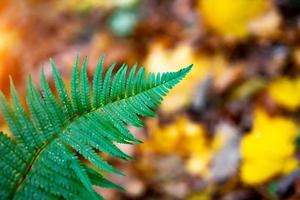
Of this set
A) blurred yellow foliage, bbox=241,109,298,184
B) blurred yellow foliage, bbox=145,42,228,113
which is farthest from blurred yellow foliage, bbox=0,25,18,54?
blurred yellow foliage, bbox=241,109,298,184

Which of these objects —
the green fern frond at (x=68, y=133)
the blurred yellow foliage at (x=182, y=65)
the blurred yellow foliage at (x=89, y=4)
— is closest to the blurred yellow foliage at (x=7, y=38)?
the blurred yellow foliage at (x=89, y=4)

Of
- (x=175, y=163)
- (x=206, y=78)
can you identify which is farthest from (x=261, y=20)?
(x=175, y=163)

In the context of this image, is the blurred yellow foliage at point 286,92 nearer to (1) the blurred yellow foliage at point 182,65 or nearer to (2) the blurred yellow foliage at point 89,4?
(1) the blurred yellow foliage at point 182,65

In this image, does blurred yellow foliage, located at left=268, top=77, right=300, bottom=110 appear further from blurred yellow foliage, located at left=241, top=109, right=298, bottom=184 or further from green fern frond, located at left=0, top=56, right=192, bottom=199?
green fern frond, located at left=0, top=56, right=192, bottom=199

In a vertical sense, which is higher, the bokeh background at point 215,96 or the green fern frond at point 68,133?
the bokeh background at point 215,96

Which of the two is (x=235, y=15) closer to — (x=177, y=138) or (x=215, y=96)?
(x=215, y=96)

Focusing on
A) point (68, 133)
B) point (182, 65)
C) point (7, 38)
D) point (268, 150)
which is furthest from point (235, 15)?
point (7, 38)

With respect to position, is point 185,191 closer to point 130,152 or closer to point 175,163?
point 175,163
